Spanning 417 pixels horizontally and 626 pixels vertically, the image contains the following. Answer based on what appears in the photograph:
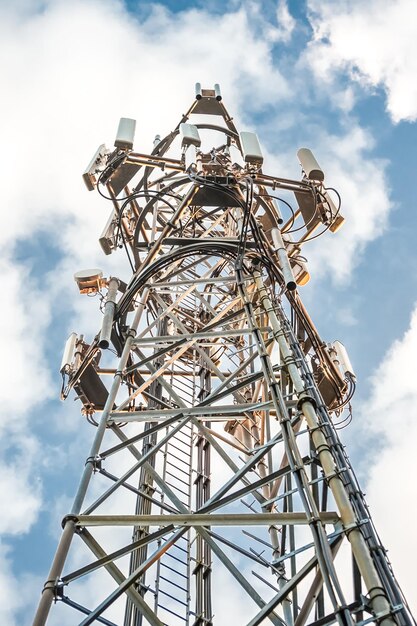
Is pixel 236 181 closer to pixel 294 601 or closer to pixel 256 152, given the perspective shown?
Answer: pixel 256 152

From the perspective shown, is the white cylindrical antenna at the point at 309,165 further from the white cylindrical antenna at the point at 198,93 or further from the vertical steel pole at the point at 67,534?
the vertical steel pole at the point at 67,534

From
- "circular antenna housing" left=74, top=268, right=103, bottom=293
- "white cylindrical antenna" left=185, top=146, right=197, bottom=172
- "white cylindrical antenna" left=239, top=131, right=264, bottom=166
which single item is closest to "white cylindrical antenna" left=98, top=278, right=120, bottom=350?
"circular antenna housing" left=74, top=268, right=103, bottom=293

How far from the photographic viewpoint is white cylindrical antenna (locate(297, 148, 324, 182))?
11078 millimetres

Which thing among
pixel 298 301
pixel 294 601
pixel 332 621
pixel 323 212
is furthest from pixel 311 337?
pixel 332 621

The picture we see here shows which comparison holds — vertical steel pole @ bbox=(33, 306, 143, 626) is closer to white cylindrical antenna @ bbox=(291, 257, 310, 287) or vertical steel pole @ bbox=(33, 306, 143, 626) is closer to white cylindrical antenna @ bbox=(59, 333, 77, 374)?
white cylindrical antenna @ bbox=(59, 333, 77, 374)

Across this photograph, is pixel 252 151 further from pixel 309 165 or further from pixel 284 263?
pixel 284 263

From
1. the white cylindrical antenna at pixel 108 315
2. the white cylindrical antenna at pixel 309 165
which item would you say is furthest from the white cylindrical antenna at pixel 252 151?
the white cylindrical antenna at pixel 108 315

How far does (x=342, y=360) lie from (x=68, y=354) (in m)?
4.01

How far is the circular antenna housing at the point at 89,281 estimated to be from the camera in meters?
11.0

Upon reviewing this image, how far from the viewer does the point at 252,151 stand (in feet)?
34.5

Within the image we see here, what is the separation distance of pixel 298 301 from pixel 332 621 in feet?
19.1

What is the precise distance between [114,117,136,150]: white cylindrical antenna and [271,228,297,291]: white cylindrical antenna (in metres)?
2.61

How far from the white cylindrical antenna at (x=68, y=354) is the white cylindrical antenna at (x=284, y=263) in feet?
10.9

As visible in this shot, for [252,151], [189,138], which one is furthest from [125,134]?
[252,151]
